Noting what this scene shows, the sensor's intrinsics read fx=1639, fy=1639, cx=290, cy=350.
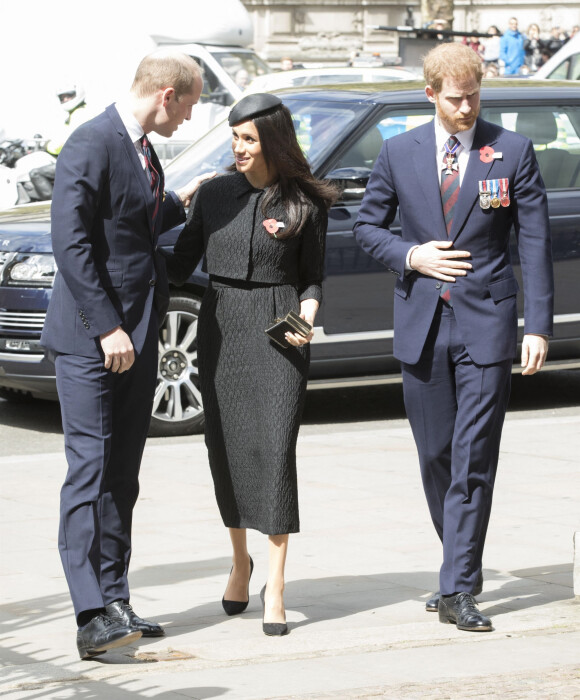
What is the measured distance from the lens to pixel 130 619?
17.3ft

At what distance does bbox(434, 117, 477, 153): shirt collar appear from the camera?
5.58 meters

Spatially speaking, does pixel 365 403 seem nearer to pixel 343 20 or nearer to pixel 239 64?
pixel 239 64

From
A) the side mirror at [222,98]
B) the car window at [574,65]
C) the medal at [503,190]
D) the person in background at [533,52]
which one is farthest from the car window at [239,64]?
the medal at [503,190]

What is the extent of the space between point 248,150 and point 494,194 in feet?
2.76

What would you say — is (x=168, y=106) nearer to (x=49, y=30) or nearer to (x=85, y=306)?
(x=85, y=306)

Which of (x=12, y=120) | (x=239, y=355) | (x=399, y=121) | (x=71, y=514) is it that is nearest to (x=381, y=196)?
(x=239, y=355)

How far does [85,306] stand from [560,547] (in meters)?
2.54

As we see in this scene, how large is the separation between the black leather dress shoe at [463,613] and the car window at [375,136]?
14.9 feet

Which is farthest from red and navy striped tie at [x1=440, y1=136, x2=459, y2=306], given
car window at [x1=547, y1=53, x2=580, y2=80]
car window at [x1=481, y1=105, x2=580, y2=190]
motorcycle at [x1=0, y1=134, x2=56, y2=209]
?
car window at [x1=547, y1=53, x2=580, y2=80]

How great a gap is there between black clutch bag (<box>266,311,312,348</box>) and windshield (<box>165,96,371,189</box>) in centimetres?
410

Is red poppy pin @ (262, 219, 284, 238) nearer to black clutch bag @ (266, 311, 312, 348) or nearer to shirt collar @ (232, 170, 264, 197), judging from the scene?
shirt collar @ (232, 170, 264, 197)

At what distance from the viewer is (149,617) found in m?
5.65

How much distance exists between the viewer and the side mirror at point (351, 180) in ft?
30.3

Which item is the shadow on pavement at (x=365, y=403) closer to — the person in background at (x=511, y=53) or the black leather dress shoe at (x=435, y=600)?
the black leather dress shoe at (x=435, y=600)
